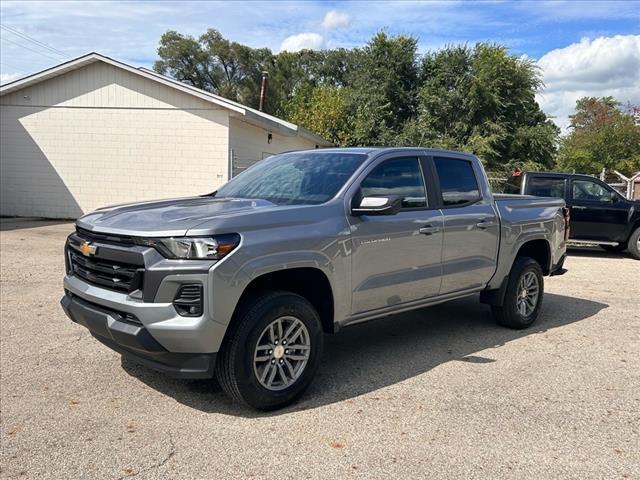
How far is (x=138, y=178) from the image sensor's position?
17297 mm

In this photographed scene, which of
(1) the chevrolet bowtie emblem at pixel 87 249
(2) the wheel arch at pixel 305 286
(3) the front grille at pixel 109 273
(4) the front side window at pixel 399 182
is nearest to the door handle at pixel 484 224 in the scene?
(4) the front side window at pixel 399 182

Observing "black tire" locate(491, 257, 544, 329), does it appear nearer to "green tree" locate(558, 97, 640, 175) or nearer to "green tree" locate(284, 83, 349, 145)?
"green tree" locate(284, 83, 349, 145)

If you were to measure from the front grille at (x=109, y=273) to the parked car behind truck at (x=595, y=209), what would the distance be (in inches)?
436

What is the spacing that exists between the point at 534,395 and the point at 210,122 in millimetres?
14158

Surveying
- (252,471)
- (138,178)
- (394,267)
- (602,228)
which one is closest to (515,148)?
(602,228)

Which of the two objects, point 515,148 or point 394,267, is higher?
point 515,148

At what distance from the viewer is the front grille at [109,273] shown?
3670mm

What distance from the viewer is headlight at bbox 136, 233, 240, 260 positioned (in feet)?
11.6

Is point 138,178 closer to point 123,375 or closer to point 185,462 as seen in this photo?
point 123,375

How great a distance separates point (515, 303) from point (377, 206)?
2.76m

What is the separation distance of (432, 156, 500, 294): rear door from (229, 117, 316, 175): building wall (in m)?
11.9

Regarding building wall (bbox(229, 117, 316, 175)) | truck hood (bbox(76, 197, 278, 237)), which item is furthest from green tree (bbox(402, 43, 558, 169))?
truck hood (bbox(76, 197, 278, 237))

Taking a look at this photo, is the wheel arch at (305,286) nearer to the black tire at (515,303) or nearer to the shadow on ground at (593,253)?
the black tire at (515,303)

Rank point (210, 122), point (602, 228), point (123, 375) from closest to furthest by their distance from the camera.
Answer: point (123, 375)
point (602, 228)
point (210, 122)
